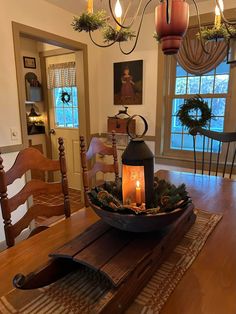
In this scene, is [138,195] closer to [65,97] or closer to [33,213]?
[33,213]

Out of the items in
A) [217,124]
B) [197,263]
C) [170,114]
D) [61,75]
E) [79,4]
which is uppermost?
[79,4]

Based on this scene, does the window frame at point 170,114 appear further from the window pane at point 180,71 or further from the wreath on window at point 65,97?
the wreath on window at point 65,97

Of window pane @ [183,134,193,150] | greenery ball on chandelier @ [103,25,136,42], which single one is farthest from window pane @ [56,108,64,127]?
greenery ball on chandelier @ [103,25,136,42]

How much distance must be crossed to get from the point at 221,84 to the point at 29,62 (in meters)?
2.96

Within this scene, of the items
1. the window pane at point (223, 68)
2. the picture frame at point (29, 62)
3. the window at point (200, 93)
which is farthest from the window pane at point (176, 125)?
the picture frame at point (29, 62)

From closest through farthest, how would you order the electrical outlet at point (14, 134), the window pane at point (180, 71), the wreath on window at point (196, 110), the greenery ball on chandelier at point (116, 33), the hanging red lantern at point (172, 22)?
the hanging red lantern at point (172, 22)
the greenery ball on chandelier at point (116, 33)
the electrical outlet at point (14, 134)
the wreath on window at point (196, 110)
the window pane at point (180, 71)

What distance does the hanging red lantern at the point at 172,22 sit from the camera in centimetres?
102

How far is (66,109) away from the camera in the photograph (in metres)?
3.93

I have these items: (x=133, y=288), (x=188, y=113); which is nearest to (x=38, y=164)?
(x=133, y=288)

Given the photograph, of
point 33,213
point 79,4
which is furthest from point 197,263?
point 79,4

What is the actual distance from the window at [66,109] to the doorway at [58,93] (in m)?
0.02

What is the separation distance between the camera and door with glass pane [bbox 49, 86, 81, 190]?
3841 mm

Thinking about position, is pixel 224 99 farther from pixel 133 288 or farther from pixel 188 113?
pixel 133 288

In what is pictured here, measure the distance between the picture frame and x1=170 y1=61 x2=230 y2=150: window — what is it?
2411 mm
